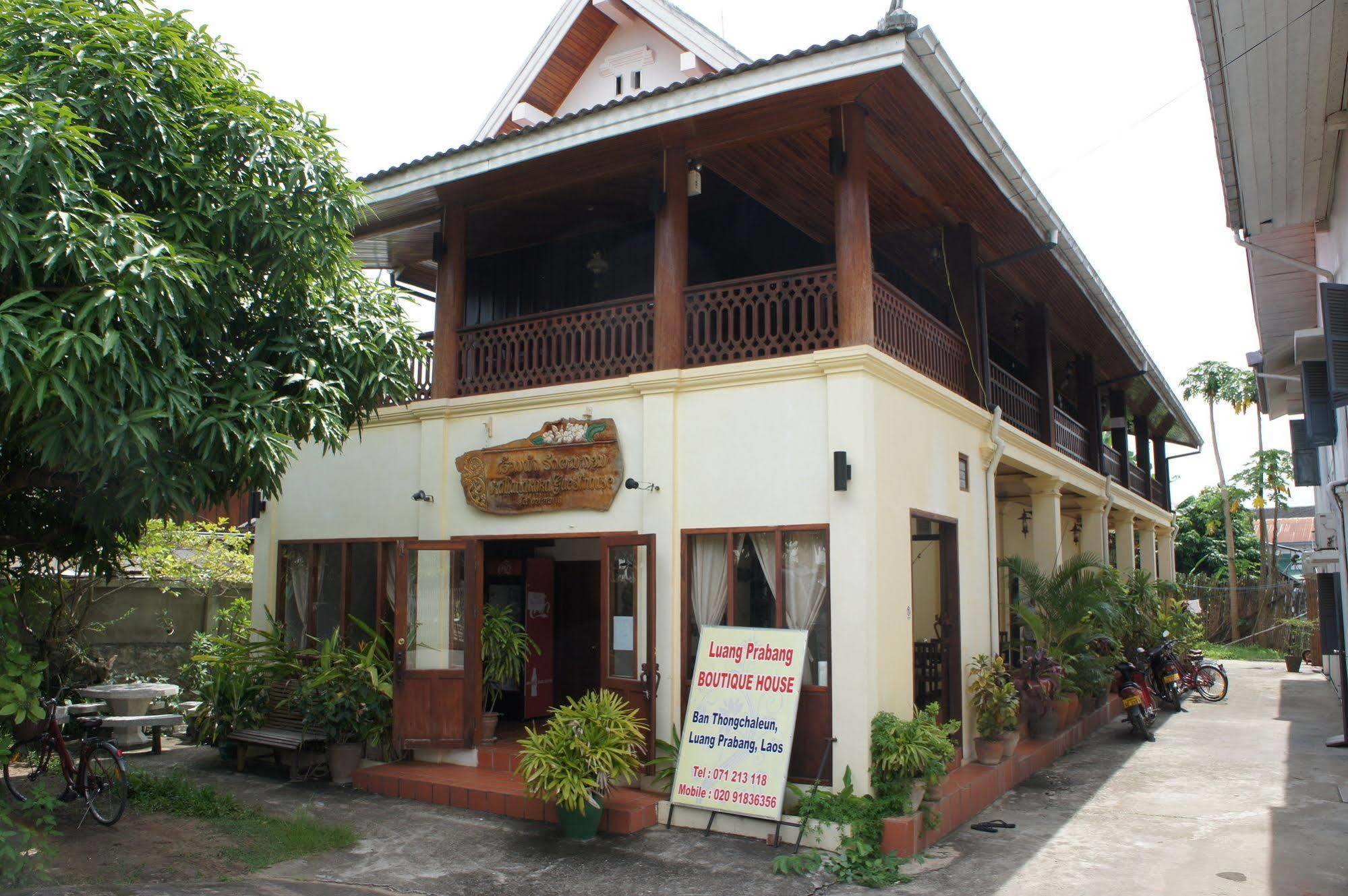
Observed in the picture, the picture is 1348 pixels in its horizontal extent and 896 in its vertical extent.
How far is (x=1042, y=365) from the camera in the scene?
535 inches

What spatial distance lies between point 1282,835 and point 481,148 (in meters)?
8.93

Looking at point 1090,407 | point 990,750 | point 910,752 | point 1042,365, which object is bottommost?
point 990,750

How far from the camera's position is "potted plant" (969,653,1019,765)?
372 inches

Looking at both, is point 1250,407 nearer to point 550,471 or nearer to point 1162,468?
point 1162,468

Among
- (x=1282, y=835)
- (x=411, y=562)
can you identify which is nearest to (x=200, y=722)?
(x=411, y=562)

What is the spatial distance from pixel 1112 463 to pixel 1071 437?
3569mm

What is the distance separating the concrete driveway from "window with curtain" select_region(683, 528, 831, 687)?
1642 millimetres

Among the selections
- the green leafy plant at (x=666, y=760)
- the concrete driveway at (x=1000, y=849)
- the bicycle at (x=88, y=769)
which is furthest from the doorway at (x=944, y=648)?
the bicycle at (x=88, y=769)

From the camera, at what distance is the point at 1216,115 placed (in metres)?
6.62

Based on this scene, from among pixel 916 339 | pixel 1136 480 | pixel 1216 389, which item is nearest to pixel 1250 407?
pixel 1216 389

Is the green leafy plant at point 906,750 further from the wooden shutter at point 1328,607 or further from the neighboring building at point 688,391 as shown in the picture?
the wooden shutter at point 1328,607

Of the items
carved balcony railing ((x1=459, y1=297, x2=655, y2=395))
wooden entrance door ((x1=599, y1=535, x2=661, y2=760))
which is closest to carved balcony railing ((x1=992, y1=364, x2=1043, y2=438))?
carved balcony railing ((x1=459, y1=297, x2=655, y2=395))

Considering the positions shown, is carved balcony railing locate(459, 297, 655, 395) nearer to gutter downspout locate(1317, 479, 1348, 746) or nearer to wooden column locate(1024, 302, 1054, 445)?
gutter downspout locate(1317, 479, 1348, 746)

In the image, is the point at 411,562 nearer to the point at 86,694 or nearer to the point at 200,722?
the point at 200,722
